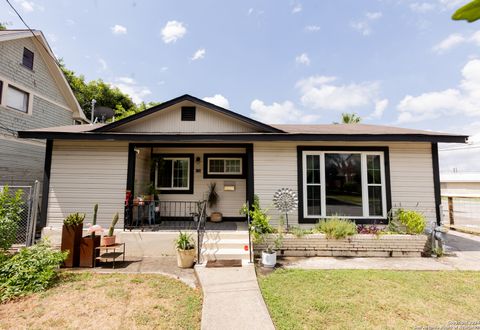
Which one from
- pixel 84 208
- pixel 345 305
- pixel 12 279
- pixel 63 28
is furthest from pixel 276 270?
pixel 63 28

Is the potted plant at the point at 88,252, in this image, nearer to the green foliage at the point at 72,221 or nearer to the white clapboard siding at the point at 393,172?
the green foliage at the point at 72,221

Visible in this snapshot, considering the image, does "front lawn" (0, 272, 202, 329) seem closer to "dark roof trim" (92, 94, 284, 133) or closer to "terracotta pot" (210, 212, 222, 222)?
"terracotta pot" (210, 212, 222, 222)

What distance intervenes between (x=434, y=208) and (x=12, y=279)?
10466 mm

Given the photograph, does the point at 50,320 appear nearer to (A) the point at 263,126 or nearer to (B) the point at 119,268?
(B) the point at 119,268

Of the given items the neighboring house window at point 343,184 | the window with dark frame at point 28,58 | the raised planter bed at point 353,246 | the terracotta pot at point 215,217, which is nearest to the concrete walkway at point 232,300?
the raised planter bed at point 353,246

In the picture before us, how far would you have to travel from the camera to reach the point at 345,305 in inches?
153

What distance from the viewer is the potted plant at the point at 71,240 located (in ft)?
18.5

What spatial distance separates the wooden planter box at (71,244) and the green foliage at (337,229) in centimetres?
624

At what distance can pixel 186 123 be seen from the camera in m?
8.02

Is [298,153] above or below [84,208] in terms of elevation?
above

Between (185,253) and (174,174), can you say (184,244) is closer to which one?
(185,253)

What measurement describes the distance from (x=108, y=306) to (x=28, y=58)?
12.2 meters

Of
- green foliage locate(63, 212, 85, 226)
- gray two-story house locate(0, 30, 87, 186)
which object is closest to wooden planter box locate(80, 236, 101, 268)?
green foliage locate(63, 212, 85, 226)

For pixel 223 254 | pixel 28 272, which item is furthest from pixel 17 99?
pixel 223 254
